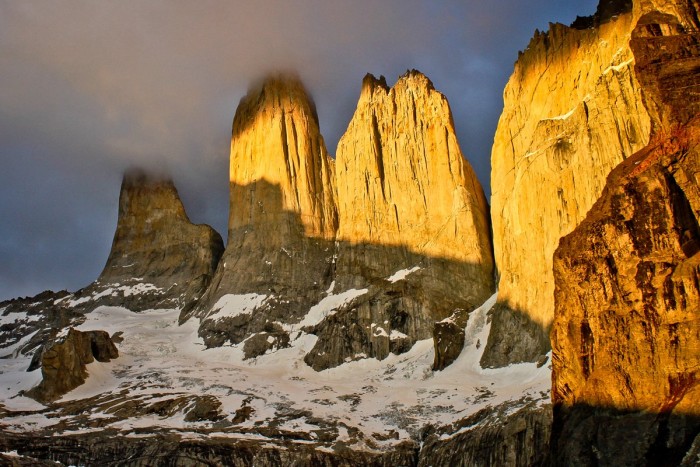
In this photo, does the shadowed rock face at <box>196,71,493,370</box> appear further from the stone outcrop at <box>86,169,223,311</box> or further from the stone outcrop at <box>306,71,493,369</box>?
the stone outcrop at <box>86,169,223,311</box>

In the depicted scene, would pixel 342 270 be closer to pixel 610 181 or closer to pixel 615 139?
pixel 615 139

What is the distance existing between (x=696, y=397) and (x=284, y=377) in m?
56.1

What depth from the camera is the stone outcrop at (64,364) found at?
77.1 metres

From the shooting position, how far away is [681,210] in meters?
35.7

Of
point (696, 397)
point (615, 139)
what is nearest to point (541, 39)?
point (615, 139)

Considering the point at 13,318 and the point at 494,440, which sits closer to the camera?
the point at 494,440

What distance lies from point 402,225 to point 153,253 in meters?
53.7

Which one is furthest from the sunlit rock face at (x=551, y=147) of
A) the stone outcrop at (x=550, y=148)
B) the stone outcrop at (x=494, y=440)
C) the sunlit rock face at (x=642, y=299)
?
the sunlit rock face at (x=642, y=299)

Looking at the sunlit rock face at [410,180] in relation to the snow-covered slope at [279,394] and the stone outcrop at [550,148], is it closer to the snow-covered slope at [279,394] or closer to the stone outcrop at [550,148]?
the stone outcrop at [550,148]

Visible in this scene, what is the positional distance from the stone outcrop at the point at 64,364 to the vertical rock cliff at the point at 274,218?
56.9 feet

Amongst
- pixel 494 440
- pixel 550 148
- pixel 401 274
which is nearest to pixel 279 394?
pixel 401 274

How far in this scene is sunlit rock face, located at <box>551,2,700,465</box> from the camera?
1292 inches

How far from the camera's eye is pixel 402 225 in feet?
325

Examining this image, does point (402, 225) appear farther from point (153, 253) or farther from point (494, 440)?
point (153, 253)
